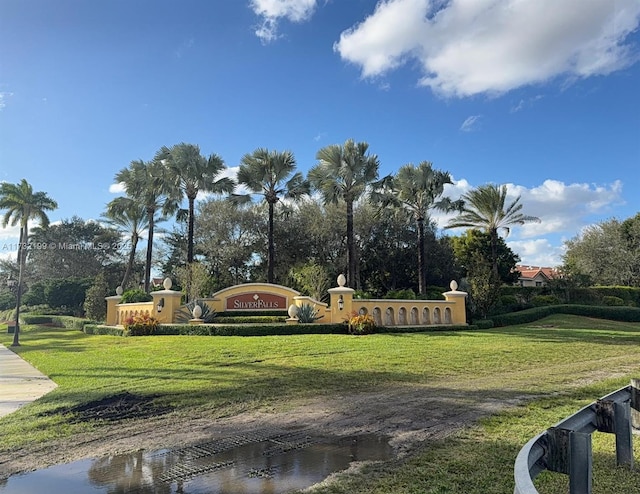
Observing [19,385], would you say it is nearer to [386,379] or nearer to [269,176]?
[386,379]

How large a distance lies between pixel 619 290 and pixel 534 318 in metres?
12.0

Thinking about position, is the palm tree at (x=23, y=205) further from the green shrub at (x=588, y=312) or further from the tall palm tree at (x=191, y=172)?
the green shrub at (x=588, y=312)

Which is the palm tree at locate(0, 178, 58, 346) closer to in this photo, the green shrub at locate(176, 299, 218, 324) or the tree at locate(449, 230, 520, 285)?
the green shrub at locate(176, 299, 218, 324)

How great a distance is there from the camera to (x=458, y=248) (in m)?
43.3

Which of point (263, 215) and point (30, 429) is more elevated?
point (263, 215)

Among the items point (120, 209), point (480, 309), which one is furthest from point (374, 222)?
point (120, 209)

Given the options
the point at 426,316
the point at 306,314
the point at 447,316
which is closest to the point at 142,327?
the point at 306,314

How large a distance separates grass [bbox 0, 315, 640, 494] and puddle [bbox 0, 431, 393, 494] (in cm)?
52

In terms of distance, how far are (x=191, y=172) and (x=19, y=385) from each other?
65.3 ft

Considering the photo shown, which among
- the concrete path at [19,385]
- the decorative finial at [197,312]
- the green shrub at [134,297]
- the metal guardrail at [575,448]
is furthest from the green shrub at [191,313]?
the metal guardrail at [575,448]

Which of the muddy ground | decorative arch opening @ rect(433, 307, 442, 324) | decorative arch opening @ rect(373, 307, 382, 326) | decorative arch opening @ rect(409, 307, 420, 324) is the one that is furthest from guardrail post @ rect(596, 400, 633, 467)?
decorative arch opening @ rect(433, 307, 442, 324)

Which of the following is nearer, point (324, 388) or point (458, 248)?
point (324, 388)

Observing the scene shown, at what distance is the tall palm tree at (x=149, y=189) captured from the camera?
29.7m

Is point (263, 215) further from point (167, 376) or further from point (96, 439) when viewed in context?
point (96, 439)
